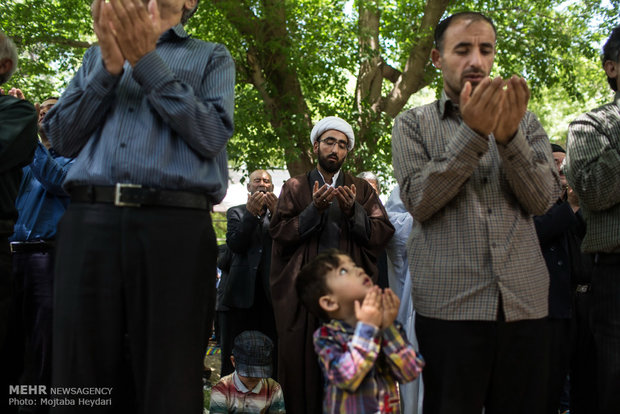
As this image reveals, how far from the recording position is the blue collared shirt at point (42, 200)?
392 cm

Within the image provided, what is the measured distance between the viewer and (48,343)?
3867 millimetres

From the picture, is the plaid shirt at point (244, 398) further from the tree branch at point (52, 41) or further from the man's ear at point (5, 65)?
the tree branch at point (52, 41)

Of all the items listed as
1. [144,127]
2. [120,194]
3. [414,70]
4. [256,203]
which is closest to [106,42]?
[144,127]

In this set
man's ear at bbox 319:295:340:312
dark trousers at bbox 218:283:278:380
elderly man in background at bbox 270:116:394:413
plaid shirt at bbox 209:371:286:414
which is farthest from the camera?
dark trousers at bbox 218:283:278:380

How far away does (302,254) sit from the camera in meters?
4.30

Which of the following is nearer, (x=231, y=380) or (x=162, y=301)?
(x=162, y=301)

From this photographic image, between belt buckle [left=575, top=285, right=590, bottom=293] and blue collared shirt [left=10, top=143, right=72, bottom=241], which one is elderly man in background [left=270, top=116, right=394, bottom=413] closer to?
belt buckle [left=575, top=285, right=590, bottom=293]

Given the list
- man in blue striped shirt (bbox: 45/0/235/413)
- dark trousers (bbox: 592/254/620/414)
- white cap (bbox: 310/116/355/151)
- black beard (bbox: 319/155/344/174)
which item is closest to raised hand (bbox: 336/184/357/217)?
black beard (bbox: 319/155/344/174)

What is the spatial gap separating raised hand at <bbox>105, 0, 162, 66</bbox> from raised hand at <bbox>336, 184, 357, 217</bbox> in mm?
2148

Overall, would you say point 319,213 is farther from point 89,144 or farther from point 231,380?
point 89,144

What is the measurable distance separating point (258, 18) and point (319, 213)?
19.8ft

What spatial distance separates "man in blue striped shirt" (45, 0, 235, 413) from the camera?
7.30 ft

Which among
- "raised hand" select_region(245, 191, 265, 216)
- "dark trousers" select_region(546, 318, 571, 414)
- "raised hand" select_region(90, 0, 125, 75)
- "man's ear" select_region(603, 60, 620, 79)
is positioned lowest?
"dark trousers" select_region(546, 318, 571, 414)

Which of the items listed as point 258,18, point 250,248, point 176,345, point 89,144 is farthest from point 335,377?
point 258,18
